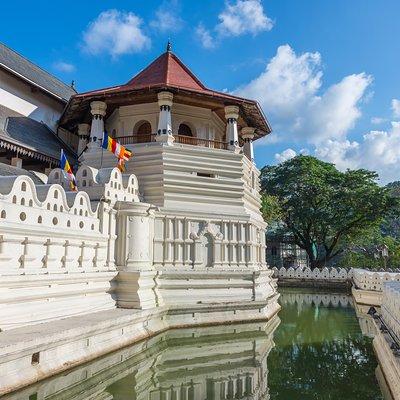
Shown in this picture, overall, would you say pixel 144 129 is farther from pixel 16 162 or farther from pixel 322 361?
pixel 322 361

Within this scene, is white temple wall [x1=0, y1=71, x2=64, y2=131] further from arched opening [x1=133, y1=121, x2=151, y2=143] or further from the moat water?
the moat water

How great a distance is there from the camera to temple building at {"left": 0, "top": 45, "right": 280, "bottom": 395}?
9438mm

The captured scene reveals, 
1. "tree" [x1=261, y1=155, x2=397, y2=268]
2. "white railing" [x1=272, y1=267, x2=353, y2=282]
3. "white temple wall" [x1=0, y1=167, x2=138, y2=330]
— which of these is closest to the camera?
"white temple wall" [x1=0, y1=167, x2=138, y2=330]

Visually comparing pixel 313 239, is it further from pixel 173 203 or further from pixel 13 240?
pixel 13 240

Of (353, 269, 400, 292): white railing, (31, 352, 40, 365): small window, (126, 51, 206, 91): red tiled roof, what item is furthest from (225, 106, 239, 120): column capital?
(31, 352, 40, 365): small window

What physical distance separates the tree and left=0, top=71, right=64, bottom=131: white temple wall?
2482 centimetres

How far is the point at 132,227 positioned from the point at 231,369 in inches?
219

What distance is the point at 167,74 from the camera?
18.2m

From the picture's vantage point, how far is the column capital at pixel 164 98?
16.4 meters

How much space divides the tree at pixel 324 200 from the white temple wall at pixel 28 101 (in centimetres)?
2482

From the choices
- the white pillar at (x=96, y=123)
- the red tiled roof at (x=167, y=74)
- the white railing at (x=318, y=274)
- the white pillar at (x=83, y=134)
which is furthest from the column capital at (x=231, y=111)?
the white railing at (x=318, y=274)

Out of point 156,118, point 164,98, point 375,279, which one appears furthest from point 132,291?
point 375,279

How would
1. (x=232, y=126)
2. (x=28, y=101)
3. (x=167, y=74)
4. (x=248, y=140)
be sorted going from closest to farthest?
(x=232, y=126) < (x=167, y=74) < (x=28, y=101) < (x=248, y=140)

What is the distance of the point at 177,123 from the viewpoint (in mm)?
18375
